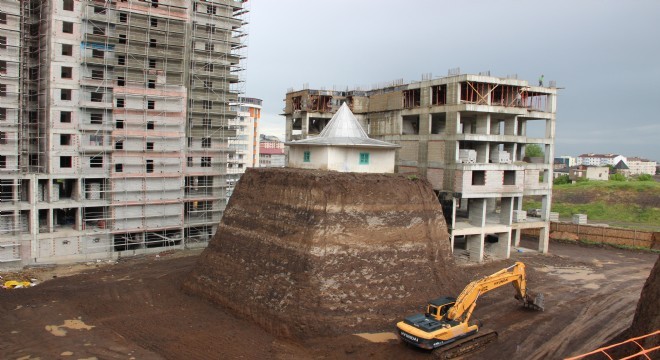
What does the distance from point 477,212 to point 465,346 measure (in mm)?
20809

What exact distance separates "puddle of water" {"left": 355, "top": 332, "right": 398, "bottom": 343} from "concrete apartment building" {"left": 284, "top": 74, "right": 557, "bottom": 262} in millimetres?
16598

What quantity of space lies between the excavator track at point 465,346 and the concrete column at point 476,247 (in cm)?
1727

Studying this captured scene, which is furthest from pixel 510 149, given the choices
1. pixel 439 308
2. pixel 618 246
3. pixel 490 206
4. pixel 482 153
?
pixel 439 308

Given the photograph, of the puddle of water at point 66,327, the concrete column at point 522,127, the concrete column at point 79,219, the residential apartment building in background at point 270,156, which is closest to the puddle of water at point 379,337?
the puddle of water at point 66,327

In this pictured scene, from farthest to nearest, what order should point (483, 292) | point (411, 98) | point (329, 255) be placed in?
point (411, 98), point (329, 255), point (483, 292)

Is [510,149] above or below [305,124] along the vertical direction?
below

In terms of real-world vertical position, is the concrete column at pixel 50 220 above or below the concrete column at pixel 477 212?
below

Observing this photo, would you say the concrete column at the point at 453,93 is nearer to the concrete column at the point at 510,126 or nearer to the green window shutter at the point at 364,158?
the concrete column at the point at 510,126

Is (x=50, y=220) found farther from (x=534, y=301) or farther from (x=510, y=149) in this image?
(x=510, y=149)

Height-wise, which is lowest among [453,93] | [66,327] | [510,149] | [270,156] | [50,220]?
[66,327]

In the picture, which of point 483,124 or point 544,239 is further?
point 544,239

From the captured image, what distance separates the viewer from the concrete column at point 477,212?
138 feet

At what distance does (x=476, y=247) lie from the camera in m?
42.4

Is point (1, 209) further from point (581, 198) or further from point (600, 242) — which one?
point (581, 198)
